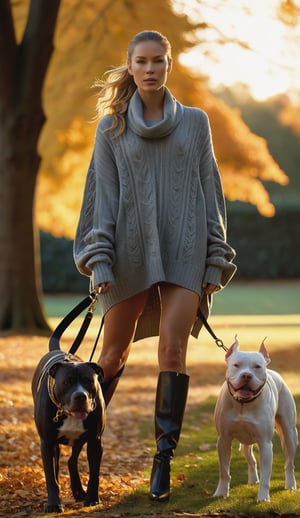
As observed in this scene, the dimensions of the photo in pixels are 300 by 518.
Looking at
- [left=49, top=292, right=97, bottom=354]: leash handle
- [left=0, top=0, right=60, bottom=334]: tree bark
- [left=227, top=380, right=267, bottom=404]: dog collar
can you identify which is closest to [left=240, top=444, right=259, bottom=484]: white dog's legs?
[left=227, top=380, right=267, bottom=404]: dog collar

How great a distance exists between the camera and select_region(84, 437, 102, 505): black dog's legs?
4445 millimetres

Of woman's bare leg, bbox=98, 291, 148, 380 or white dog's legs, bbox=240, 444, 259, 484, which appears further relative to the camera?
white dog's legs, bbox=240, 444, 259, 484

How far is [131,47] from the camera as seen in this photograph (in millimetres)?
4812

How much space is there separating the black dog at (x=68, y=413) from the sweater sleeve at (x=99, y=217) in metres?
0.48

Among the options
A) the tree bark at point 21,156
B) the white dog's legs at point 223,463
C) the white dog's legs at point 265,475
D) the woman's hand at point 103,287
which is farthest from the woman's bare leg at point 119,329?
the tree bark at point 21,156

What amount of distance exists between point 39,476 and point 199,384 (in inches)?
206

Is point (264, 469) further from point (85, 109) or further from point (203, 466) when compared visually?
point (85, 109)

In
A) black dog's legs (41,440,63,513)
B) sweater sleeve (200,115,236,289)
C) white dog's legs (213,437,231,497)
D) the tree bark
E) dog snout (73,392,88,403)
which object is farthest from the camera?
the tree bark

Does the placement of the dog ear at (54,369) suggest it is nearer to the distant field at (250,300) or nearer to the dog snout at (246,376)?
the dog snout at (246,376)

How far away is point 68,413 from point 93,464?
0.37 m

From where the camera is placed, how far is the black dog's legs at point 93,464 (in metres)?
4.45

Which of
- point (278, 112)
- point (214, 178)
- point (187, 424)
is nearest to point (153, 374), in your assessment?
point (187, 424)

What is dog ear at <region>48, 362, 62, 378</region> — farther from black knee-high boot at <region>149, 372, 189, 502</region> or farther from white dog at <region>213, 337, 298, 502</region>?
white dog at <region>213, 337, 298, 502</region>

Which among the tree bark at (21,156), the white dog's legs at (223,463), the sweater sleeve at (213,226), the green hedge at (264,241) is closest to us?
the white dog's legs at (223,463)
